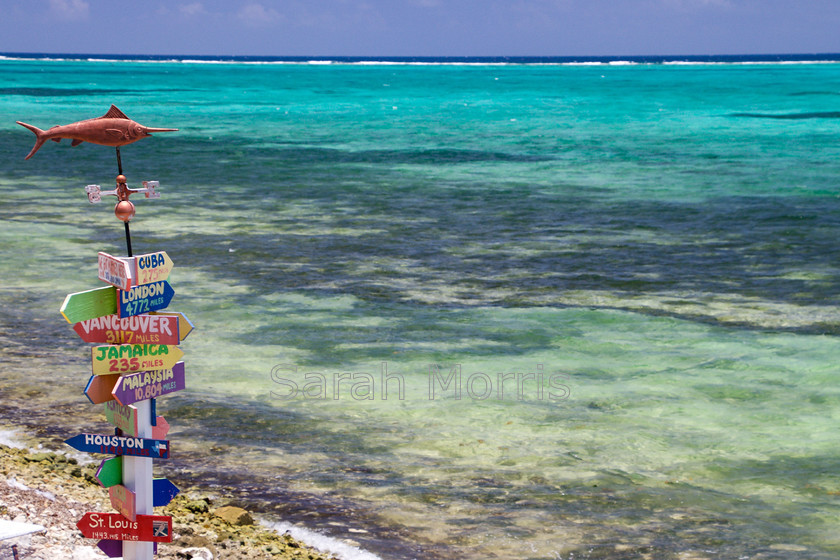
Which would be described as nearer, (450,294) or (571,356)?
(571,356)

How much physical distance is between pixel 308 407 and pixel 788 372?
4.50 metres

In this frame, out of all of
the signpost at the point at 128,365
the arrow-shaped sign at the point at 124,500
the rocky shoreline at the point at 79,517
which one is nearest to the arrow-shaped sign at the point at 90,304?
the signpost at the point at 128,365

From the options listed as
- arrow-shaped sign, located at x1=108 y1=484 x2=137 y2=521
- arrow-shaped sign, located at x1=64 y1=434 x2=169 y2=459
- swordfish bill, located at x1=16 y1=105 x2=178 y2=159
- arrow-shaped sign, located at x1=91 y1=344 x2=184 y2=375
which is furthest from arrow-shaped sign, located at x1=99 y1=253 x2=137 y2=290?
arrow-shaped sign, located at x1=108 y1=484 x2=137 y2=521

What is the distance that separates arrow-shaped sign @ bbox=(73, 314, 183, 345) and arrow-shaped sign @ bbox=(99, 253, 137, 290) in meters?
0.17

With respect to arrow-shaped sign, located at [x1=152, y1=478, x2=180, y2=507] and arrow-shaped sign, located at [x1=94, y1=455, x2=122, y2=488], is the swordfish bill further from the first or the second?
arrow-shaped sign, located at [x1=152, y1=478, x2=180, y2=507]

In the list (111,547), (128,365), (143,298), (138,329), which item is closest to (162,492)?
(111,547)

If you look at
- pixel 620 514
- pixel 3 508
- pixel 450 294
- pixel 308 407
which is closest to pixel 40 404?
pixel 308 407

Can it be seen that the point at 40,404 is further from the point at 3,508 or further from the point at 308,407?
the point at 3,508

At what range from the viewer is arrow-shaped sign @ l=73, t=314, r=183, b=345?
4723 mm

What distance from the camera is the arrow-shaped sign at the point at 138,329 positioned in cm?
472

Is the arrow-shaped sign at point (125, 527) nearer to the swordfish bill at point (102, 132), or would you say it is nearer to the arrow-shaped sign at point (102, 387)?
the arrow-shaped sign at point (102, 387)

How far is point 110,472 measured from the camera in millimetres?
4871

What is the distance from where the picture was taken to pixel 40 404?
27.9 ft

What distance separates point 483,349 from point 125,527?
238 inches
